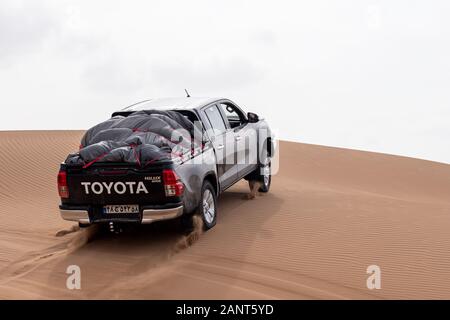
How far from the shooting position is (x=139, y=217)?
7453 millimetres

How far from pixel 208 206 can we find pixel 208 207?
0.02 m


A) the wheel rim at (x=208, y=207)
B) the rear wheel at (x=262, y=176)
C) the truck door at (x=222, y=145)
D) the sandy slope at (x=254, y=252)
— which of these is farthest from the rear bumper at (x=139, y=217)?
the rear wheel at (x=262, y=176)

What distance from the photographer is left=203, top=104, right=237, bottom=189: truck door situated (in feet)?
29.1

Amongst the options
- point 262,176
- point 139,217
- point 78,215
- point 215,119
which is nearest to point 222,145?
point 215,119

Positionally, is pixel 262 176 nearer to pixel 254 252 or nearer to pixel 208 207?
pixel 208 207

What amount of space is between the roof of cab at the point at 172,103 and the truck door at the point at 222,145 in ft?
0.50

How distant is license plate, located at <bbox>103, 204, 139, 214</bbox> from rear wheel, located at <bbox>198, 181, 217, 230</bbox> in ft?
3.22

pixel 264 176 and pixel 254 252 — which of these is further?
pixel 264 176

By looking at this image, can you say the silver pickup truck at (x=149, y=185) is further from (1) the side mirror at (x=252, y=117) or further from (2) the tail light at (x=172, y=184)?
(1) the side mirror at (x=252, y=117)

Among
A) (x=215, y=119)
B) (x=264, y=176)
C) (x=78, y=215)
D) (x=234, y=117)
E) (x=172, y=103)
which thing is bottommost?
(x=264, y=176)

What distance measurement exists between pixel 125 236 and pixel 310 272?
2.78m
